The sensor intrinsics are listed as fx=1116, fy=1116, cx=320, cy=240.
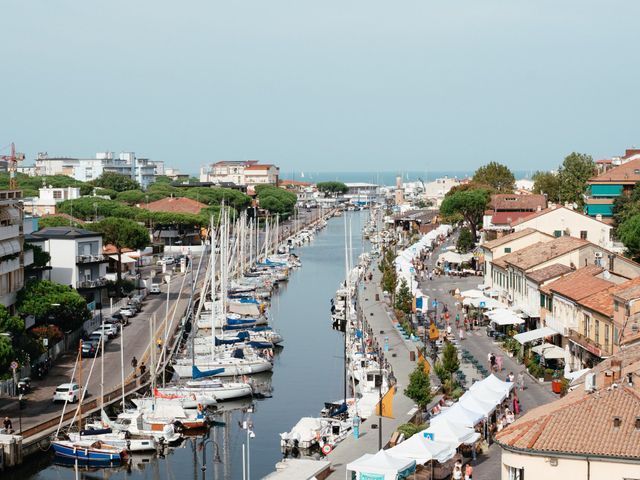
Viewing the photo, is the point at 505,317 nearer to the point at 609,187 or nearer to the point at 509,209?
the point at 609,187

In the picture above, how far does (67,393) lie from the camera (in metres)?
47.2

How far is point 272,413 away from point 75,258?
26.1 meters

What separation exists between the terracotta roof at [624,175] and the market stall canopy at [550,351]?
159ft

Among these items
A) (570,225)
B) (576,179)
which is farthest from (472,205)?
(570,225)

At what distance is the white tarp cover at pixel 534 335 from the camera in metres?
54.6

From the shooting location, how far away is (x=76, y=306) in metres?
60.0

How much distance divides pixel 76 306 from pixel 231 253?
43774mm

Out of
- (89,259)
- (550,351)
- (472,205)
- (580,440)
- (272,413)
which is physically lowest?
(272,413)

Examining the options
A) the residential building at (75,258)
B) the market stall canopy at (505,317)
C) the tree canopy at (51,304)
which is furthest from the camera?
the residential building at (75,258)

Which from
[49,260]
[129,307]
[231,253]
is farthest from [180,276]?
[49,260]

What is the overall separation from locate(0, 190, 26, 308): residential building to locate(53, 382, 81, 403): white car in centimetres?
906

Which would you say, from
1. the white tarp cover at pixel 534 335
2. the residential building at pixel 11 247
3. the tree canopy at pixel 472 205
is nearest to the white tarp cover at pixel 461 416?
the white tarp cover at pixel 534 335

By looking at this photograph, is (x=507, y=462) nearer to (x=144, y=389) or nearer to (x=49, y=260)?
(x=144, y=389)

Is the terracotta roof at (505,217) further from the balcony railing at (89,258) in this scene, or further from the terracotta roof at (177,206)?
the terracotta roof at (177,206)
